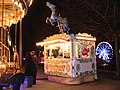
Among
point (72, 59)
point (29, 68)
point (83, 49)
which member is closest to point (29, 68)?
point (29, 68)

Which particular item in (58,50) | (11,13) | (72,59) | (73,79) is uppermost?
(11,13)

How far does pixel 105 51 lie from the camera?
22750 mm

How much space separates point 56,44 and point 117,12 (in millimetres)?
5776

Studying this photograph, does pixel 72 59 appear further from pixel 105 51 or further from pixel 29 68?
pixel 105 51

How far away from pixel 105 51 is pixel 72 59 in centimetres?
1006

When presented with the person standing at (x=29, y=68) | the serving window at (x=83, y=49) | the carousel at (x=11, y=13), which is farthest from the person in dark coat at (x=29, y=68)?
the serving window at (x=83, y=49)

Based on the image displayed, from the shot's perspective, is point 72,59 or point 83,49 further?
point 83,49

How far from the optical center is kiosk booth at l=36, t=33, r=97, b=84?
1339 centimetres

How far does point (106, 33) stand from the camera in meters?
18.3

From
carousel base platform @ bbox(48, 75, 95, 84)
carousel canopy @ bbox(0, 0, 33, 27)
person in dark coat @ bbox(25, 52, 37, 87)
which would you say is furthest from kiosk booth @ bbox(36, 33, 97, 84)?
carousel canopy @ bbox(0, 0, 33, 27)

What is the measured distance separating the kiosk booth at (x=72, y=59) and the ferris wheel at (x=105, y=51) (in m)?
8.17

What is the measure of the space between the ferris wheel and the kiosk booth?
817 centimetres

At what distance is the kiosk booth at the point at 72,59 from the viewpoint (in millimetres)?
13391

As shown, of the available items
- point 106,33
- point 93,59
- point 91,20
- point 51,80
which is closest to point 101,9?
point 91,20
